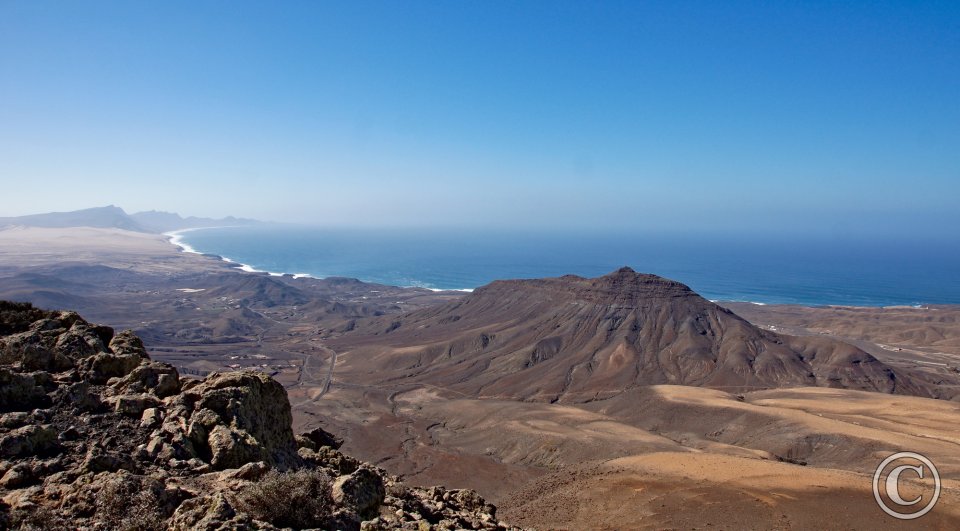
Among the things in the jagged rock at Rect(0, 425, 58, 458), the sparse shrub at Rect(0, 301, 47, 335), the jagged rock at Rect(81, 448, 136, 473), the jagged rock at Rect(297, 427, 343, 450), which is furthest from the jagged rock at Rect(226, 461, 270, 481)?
the sparse shrub at Rect(0, 301, 47, 335)

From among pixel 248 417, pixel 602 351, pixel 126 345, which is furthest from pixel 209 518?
pixel 602 351

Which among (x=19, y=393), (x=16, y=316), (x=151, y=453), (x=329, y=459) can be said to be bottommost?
(x=329, y=459)

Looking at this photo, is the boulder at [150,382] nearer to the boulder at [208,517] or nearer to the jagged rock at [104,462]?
the jagged rock at [104,462]

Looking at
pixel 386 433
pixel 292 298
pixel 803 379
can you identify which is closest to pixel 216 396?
pixel 386 433

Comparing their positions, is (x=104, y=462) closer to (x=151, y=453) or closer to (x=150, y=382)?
(x=151, y=453)

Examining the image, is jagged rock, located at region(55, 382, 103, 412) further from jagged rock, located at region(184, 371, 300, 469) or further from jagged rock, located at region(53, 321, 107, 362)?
jagged rock, located at region(53, 321, 107, 362)

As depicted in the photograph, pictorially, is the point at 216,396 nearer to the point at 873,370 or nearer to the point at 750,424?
the point at 750,424

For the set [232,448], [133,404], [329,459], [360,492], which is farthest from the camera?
[329,459]

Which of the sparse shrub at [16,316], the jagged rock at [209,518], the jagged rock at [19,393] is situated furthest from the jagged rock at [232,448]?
the sparse shrub at [16,316]
